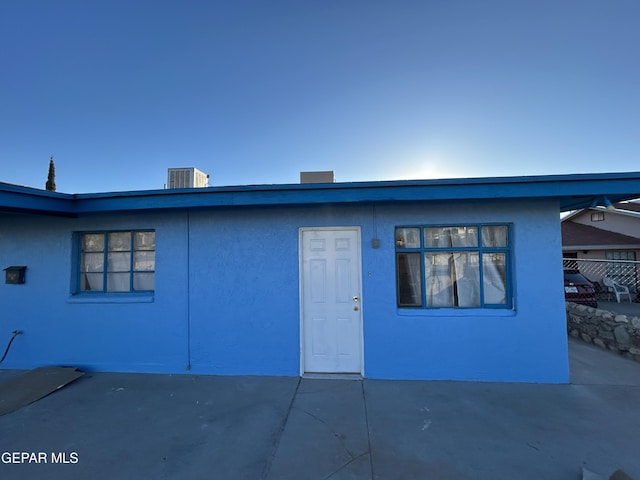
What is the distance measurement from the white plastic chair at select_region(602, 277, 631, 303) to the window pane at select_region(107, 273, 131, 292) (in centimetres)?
1576

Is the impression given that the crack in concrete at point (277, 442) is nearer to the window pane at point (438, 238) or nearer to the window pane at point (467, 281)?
the window pane at point (467, 281)

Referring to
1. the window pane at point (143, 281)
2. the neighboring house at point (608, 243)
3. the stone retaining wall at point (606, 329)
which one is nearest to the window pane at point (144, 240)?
the window pane at point (143, 281)

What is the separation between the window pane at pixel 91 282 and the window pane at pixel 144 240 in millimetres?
952

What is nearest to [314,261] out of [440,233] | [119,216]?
[440,233]

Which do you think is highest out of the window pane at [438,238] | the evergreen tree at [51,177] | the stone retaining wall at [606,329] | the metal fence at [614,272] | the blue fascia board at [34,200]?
the evergreen tree at [51,177]

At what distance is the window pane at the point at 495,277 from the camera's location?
4402 mm

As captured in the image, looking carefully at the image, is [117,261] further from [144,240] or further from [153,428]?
[153,428]

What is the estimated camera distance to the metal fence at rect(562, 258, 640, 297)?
10.9 meters

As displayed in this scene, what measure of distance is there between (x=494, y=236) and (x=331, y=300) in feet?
9.20

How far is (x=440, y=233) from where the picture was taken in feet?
14.8

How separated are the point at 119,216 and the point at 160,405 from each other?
325 cm

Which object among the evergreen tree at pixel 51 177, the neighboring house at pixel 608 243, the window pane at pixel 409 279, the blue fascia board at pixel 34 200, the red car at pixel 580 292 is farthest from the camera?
the evergreen tree at pixel 51 177

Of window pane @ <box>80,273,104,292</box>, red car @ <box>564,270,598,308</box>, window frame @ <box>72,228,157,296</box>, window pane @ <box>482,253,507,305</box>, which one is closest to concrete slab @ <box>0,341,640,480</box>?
window pane @ <box>482,253,507,305</box>

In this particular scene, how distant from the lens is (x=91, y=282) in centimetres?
516
